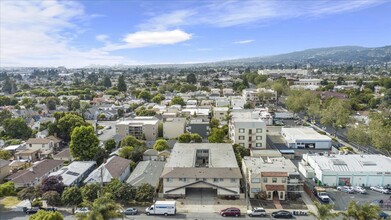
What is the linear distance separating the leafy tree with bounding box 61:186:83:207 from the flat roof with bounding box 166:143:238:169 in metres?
7.33

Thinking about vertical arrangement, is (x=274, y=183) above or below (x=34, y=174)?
below

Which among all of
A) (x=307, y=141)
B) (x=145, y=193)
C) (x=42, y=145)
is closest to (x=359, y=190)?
(x=307, y=141)

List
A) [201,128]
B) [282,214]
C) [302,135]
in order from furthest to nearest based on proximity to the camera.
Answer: [201,128] → [302,135] → [282,214]

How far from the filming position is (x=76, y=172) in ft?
84.2

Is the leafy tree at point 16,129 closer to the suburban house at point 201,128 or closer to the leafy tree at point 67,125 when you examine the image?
the leafy tree at point 67,125

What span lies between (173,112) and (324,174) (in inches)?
1228

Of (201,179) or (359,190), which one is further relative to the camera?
(359,190)

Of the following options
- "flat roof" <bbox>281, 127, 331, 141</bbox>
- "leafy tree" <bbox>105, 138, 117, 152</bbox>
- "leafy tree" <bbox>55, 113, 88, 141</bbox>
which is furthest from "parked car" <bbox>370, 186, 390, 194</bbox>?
"leafy tree" <bbox>55, 113, 88, 141</bbox>

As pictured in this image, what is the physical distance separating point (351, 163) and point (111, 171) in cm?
2083

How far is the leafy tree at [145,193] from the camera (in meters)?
21.5

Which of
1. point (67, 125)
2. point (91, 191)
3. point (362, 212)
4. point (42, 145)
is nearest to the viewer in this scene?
point (362, 212)

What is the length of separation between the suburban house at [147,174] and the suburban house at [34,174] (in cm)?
792

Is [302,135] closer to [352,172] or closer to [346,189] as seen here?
[352,172]

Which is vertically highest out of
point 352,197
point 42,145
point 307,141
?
point 42,145
